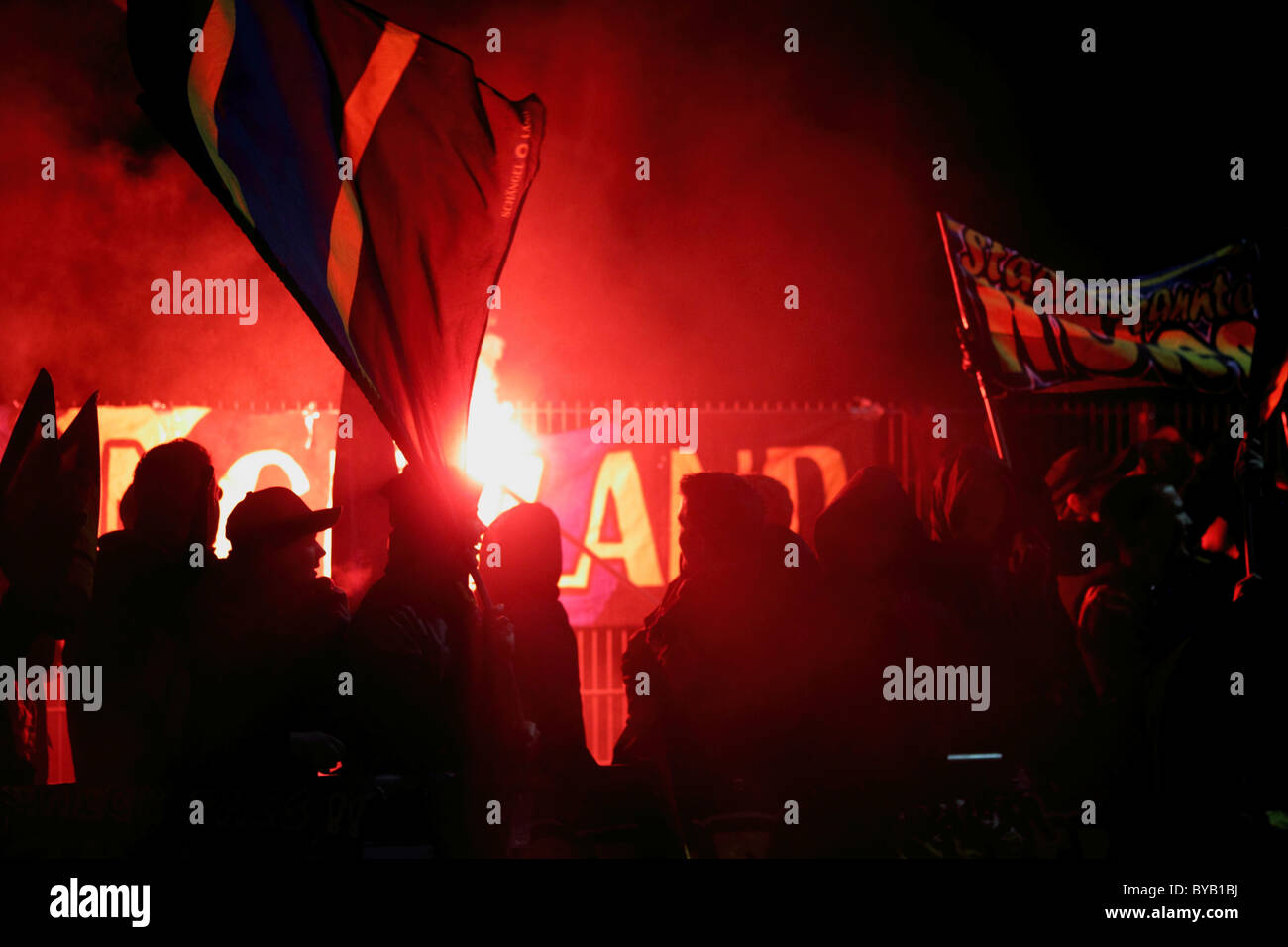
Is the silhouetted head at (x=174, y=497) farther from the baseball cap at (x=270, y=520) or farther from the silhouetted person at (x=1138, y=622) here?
the silhouetted person at (x=1138, y=622)

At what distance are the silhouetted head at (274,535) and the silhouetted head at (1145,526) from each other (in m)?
2.90

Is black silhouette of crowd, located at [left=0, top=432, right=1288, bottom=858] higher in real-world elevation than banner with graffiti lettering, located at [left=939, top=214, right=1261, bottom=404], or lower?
lower

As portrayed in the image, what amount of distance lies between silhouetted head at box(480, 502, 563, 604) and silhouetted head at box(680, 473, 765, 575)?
54 cm

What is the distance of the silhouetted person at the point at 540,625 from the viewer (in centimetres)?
379

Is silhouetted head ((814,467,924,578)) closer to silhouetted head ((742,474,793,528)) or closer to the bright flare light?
silhouetted head ((742,474,793,528))

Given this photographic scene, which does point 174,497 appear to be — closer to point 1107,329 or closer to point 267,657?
point 267,657

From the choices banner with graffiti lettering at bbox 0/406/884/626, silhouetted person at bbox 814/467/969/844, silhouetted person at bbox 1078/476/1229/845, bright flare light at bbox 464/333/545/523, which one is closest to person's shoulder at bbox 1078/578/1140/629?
silhouetted person at bbox 1078/476/1229/845

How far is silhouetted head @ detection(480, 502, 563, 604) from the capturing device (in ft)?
13.3

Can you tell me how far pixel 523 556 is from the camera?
160 inches

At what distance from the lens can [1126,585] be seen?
3977mm
